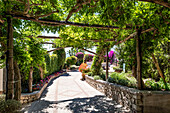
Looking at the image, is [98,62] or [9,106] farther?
[98,62]

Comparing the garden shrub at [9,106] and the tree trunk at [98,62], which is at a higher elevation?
the tree trunk at [98,62]

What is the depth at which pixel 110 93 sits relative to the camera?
5660mm

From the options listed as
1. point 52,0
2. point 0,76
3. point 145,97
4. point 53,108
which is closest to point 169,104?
point 145,97

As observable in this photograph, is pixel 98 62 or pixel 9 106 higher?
pixel 98 62

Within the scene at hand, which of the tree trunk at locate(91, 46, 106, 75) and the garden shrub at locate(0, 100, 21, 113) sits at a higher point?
the tree trunk at locate(91, 46, 106, 75)

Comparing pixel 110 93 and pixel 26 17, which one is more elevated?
pixel 26 17

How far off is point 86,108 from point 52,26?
3.58 meters

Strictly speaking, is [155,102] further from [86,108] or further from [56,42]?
[56,42]

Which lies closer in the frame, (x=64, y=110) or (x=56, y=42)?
(x=64, y=110)

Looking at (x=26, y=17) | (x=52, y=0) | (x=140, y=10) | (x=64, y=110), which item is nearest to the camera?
(x=52, y=0)

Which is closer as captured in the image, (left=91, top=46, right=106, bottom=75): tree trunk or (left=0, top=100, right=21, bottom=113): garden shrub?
(left=0, top=100, right=21, bottom=113): garden shrub

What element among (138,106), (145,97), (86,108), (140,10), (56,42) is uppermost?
(140,10)

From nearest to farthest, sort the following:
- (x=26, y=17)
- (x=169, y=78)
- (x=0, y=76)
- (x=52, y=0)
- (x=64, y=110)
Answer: (x=52, y=0) < (x=26, y=17) < (x=64, y=110) < (x=0, y=76) < (x=169, y=78)

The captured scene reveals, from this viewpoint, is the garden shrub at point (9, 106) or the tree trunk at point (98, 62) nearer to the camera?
the garden shrub at point (9, 106)
